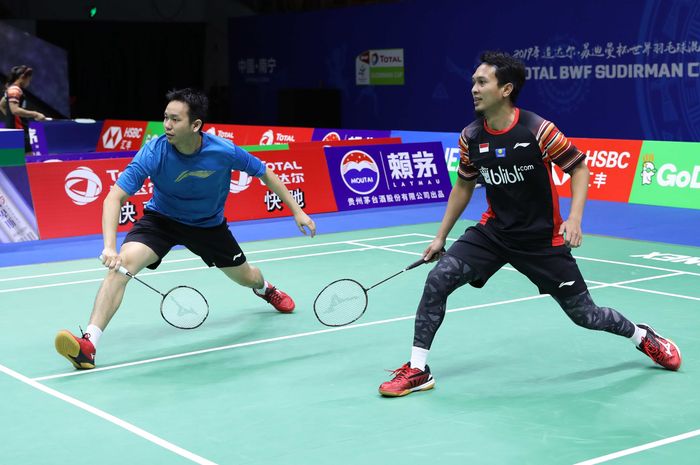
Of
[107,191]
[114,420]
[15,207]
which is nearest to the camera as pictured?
[114,420]

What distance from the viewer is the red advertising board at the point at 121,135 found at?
20.9 m

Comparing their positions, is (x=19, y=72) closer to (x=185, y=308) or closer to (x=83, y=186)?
(x=83, y=186)

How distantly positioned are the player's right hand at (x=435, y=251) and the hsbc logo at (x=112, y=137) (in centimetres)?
1700

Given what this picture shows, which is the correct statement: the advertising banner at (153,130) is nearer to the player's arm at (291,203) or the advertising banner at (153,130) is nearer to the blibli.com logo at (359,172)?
the blibli.com logo at (359,172)

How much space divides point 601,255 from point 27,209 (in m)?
5.95

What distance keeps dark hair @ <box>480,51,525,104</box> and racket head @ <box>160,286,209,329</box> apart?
98.3 inches

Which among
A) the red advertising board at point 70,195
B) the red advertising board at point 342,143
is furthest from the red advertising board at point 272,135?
the red advertising board at point 70,195

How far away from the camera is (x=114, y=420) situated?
512 centimetres

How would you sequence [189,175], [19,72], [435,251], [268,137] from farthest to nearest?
[268,137]
[19,72]
[189,175]
[435,251]

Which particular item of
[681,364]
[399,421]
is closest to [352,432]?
[399,421]

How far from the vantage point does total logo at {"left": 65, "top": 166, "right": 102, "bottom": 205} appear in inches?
454

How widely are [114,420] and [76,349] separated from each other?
0.96 meters

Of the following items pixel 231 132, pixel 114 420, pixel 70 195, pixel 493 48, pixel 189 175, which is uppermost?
pixel 493 48

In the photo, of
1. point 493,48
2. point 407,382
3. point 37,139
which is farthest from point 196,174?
point 493,48
